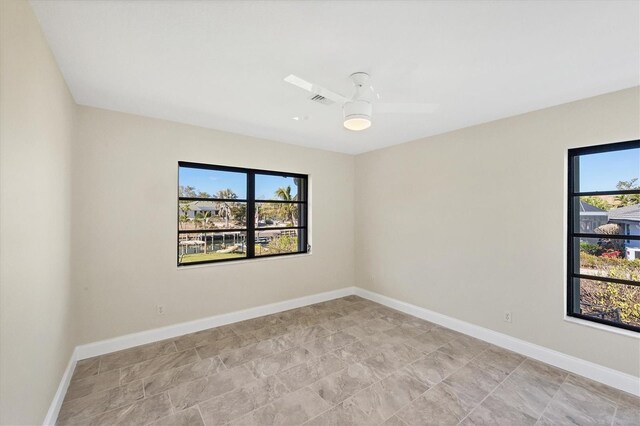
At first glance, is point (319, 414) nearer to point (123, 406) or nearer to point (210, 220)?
point (123, 406)

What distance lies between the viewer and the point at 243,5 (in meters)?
1.57

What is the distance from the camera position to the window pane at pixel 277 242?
4367mm

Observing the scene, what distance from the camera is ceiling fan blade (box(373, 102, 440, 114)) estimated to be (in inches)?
115

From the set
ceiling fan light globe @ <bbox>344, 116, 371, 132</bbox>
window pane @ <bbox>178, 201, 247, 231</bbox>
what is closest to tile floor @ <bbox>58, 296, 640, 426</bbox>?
window pane @ <bbox>178, 201, 247, 231</bbox>

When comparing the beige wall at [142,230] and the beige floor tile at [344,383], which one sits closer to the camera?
the beige floor tile at [344,383]

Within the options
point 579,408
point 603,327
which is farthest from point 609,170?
point 579,408

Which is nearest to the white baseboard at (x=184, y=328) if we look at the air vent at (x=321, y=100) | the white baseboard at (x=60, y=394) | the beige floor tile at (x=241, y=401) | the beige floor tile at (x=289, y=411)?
the white baseboard at (x=60, y=394)

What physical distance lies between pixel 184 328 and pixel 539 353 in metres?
4.05

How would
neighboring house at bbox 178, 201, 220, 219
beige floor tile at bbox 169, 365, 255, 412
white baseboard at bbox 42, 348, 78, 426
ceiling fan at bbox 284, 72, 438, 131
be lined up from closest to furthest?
white baseboard at bbox 42, 348, 78, 426
ceiling fan at bbox 284, 72, 438, 131
beige floor tile at bbox 169, 365, 255, 412
neighboring house at bbox 178, 201, 220, 219

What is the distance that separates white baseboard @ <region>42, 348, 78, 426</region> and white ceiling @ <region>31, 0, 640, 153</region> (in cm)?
254

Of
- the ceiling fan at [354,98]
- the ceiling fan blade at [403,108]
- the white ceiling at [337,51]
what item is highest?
the white ceiling at [337,51]

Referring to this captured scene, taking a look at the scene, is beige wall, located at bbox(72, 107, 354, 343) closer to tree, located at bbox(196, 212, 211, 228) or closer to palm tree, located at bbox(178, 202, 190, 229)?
palm tree, located at bbox(178, 202, 190, 229)

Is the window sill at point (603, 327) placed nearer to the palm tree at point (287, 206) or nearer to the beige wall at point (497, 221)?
the beige wall at point (497, 221)

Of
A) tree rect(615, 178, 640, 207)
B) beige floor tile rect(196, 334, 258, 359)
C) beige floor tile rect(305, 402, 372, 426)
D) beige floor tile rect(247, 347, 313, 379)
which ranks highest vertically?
tree rect(615, 178, 640, 207)
